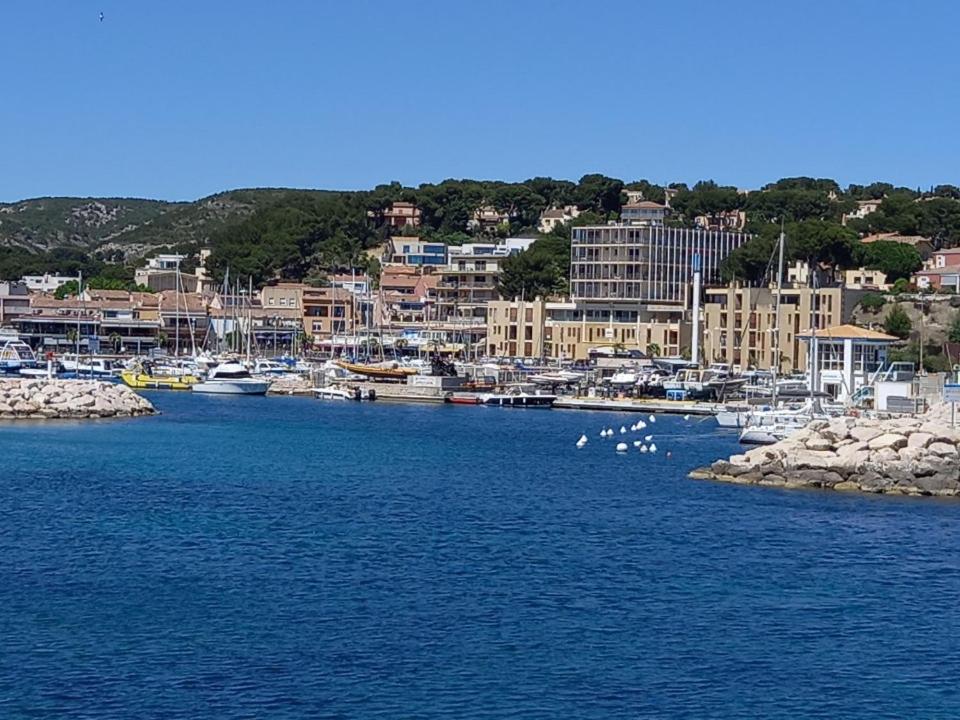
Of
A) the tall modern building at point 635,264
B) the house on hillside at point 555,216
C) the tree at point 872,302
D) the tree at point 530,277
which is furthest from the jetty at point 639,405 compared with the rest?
the house on hillside at point 555,216

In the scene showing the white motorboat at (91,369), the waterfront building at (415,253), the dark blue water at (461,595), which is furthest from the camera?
the waterfront building at (415,253)

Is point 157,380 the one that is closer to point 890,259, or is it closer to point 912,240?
point 890,259

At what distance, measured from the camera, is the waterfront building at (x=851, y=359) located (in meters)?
58.1

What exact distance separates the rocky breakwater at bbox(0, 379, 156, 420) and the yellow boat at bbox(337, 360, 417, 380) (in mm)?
18190

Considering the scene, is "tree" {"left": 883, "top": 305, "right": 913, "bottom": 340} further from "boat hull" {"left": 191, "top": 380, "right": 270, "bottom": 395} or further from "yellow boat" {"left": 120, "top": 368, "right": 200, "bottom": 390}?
"yellow boat" {"left": 120, "top": 368, "right": 200, "bottom": 390}

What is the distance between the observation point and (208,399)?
7175cm

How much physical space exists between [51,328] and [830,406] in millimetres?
62474

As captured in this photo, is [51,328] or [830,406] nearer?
[830,406]

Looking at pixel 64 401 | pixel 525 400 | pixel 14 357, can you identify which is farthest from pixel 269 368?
pixel 64 401

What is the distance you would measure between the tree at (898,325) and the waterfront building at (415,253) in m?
41.2

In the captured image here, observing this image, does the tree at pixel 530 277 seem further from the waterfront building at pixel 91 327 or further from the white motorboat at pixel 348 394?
the white motorboat at pixel 348 394

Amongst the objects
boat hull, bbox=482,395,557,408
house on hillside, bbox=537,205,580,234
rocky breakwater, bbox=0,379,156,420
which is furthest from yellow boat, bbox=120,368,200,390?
house on hillside, bbox=537,205,580,234

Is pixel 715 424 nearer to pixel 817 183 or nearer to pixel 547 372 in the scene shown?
pixel 547 372

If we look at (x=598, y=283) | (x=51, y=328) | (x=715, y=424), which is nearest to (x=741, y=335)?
(x=598, y=283)
